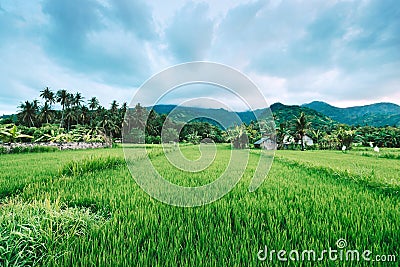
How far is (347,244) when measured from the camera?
5.29 feet

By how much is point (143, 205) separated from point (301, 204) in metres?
1.87

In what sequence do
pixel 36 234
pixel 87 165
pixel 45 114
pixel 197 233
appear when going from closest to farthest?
pixel 36 234, pixel 197 233, pixel 87 165, pixel 45 114

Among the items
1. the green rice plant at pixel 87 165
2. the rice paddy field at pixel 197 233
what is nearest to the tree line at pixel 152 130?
the green rice plant at pixel 87 165

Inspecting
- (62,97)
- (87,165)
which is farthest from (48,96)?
(87,165)

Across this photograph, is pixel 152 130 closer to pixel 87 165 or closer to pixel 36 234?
pixel 87 165

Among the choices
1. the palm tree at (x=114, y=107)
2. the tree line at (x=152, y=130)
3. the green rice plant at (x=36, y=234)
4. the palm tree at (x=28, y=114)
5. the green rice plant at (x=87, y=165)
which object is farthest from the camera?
the palm tree at (x=114, y=107)

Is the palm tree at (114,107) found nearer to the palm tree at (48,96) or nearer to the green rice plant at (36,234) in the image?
the palm tree at (48,96)

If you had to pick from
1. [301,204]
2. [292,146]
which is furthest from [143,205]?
[292,146]

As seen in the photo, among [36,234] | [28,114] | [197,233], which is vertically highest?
[28,114]

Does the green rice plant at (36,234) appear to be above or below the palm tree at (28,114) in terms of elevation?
below

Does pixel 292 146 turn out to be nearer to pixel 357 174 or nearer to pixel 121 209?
pixel 357 174

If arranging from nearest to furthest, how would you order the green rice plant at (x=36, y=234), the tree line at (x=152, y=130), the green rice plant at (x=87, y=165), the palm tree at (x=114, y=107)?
the green rice plant at (x=36, y=234)
the green rice plant at (x=87, y=165)
the tree line at (x=152, y=130)
the palm tree at (x=114, y=107)

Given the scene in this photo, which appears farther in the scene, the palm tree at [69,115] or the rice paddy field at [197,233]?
the palm tree at [69,115]

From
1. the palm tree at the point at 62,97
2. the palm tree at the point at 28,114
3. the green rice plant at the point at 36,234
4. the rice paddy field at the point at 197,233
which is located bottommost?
the rice paddy field at the point at 197,233
